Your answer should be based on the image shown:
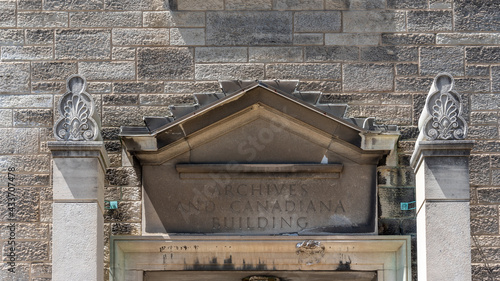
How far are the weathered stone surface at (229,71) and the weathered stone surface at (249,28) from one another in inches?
9.9

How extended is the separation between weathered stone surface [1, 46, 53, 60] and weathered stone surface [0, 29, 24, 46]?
2.1 inches

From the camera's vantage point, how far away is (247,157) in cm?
1088

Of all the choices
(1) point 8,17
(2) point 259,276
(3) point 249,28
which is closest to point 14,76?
(1) point 8,17

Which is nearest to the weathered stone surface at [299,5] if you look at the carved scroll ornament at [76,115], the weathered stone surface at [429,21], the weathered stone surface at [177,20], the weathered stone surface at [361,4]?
the weathered stone surface at [361,4]

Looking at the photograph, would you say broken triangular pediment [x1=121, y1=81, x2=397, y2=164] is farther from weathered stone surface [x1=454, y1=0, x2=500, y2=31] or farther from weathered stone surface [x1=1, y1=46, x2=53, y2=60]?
weathered stone surface [x1=454, y1=0, x2=500, y2=31]

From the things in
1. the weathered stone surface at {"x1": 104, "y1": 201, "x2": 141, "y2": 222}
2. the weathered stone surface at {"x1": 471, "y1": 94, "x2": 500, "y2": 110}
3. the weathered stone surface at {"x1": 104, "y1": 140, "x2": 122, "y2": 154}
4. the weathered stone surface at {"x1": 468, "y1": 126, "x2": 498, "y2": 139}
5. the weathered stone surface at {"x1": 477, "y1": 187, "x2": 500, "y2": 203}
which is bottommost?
the weathered stone surface at {"x1": 104, "y1": 201, "x2": 141, "y2": 222}

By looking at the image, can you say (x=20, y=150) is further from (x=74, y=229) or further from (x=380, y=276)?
(x=380, y=276)

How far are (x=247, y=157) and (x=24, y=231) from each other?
2.37 m

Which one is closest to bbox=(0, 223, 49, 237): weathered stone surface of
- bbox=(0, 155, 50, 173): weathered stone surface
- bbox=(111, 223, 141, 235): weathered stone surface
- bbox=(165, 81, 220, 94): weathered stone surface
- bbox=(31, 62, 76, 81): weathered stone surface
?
bbox=(0, 155, 50, 173): weathered stone surface

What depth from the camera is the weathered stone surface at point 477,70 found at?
442 inches

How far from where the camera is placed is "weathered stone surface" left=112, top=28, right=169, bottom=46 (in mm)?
11344

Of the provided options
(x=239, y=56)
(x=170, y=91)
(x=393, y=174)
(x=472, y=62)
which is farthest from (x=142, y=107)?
(x=472, y=62)

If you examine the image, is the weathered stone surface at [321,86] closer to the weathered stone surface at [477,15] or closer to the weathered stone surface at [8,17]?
the weathered stone surface at [477,15]

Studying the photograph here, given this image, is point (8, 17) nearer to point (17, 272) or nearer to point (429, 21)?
point (17, 272)
